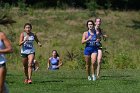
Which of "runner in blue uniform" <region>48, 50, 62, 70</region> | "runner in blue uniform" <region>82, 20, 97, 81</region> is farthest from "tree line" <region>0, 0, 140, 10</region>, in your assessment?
"runner in blue uniform" <region>82, 20, 97, 81</region>

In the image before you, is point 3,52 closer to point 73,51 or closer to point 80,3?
point 73,51

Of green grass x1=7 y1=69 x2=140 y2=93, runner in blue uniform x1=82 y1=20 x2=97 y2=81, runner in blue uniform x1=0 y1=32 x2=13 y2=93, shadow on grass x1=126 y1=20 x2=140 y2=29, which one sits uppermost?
runner in blue uniform x1=0 y1=32 x2=13 y2=93

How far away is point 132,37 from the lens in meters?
46.6

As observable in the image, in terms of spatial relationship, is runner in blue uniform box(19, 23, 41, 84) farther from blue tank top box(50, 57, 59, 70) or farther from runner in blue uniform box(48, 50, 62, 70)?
blue tank top box(50, 57, 59, 70)

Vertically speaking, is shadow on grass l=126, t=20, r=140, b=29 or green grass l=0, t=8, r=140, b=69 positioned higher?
green grass l=0, t=8, r=140, b=69

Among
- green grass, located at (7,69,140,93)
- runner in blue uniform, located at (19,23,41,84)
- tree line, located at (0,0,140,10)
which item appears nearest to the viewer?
green grass, located at (7,69,140,93)

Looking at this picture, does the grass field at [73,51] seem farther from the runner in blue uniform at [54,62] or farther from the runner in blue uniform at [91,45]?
the runner in blue uniform at [91,45]

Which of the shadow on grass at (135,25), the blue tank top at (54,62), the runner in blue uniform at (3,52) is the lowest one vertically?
the shadow on grass at (135,25)

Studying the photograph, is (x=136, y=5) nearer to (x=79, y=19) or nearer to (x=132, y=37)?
(x=79, y=19)

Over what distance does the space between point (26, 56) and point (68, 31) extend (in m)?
31.0

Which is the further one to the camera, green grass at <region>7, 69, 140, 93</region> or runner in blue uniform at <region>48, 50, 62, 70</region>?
runner in blue uniform at <region>48, 50, 62, 70</region>

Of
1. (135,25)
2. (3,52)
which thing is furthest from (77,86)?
(135,25)

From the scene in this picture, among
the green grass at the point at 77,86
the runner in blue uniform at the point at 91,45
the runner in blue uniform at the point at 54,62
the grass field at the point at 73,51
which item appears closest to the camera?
the green grass at the point at 77,86

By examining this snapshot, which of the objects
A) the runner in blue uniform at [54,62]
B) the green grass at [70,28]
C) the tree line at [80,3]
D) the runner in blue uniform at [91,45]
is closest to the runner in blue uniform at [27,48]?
the runner in blue uniform at [91,45]
